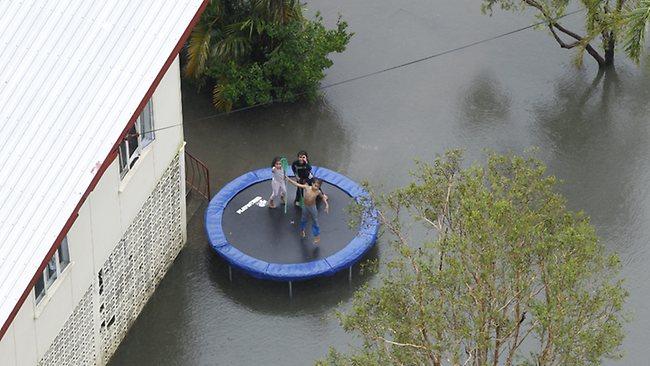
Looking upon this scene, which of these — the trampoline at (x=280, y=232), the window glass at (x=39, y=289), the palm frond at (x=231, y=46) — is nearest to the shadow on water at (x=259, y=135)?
the trampoline at (x=280, y=232)

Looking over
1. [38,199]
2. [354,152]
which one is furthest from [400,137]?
[38,199]

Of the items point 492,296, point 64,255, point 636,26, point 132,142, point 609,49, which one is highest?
point 636,26

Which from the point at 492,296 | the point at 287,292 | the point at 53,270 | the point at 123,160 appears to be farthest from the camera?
the point at 287,292

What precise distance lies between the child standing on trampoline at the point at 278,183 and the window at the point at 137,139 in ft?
11.6

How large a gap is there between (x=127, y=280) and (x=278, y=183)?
4413 mm

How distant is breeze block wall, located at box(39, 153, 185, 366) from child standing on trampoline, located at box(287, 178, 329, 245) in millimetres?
2642

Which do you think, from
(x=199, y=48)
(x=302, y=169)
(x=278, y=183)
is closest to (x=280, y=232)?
(x=278, y=183)

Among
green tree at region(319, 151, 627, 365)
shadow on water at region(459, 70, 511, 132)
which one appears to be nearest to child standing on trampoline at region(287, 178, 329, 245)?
shadow on water at region(459, 70, 511, 132)

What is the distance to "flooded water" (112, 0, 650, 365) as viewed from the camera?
29594 millimetres

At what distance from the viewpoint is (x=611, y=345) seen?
21500 mm

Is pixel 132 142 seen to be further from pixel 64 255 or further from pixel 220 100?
pixel 220 100

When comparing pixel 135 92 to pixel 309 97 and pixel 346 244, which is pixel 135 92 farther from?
pixel 309 97

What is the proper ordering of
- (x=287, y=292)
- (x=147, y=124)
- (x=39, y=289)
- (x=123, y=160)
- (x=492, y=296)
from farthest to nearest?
(x=287, y=292), (x=147, y=124), (x=123, y=160), (x=39, y=289), (x=492, y=296)

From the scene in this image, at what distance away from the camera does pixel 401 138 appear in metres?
35.0
